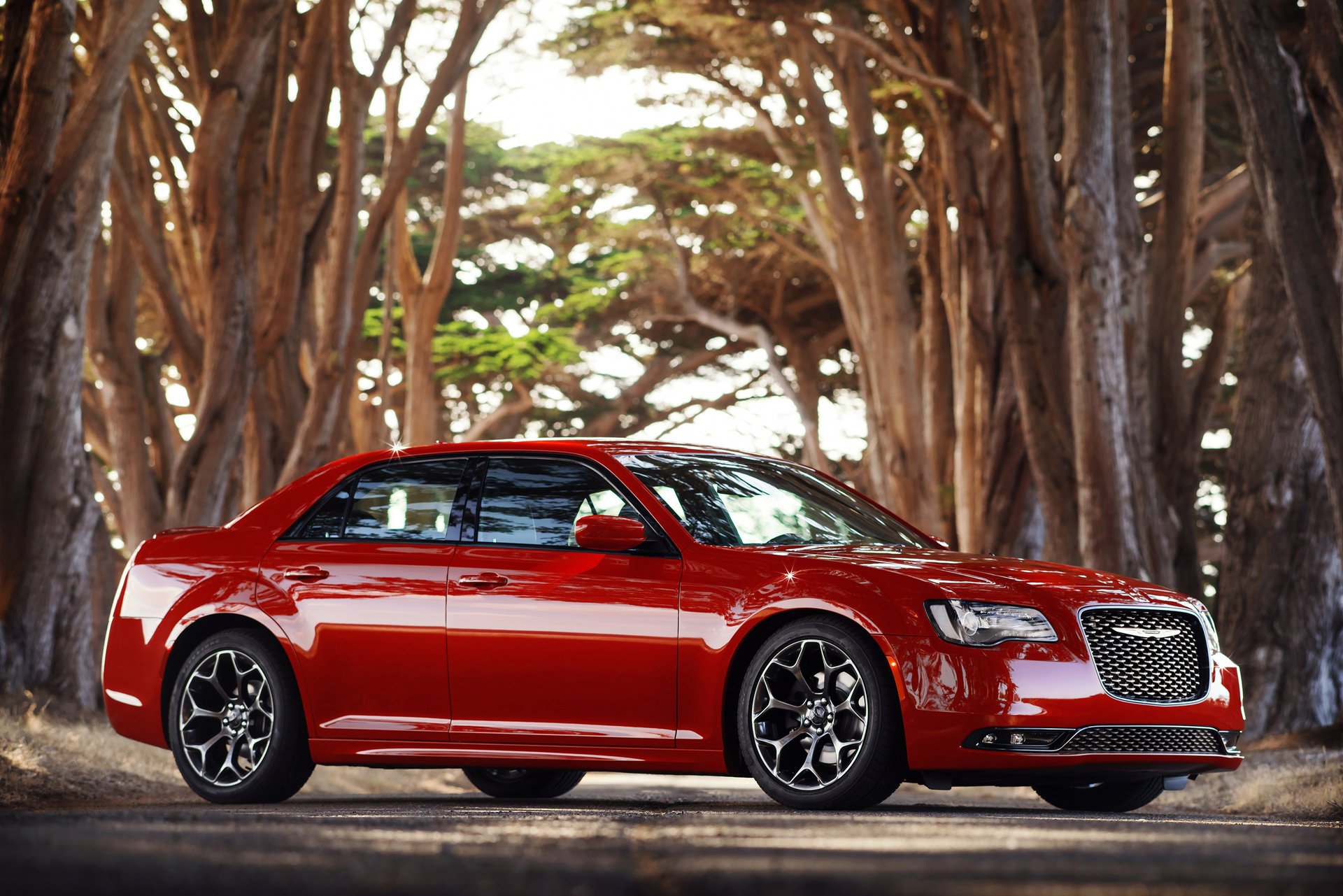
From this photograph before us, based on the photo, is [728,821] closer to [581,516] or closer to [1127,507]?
→ [581,516]

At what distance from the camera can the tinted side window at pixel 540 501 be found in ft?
24.9

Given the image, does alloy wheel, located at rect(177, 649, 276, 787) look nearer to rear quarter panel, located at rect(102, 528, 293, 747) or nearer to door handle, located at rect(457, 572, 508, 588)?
rear quarter panel, located at rect(102, 528, 293, 747)

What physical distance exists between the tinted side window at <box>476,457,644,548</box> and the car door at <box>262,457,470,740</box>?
0.55 feet

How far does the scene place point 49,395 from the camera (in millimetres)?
11594

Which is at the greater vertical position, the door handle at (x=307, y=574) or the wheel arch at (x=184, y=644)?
the door handle at (x=307, y=574)

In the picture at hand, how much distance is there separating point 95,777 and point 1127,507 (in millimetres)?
6929

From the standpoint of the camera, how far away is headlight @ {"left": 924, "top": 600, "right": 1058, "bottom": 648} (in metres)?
6.55

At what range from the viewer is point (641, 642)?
23.2ft

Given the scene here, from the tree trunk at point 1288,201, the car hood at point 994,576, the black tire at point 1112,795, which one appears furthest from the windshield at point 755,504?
the tree trunk at point 1288,201

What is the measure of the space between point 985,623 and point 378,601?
2557 mm

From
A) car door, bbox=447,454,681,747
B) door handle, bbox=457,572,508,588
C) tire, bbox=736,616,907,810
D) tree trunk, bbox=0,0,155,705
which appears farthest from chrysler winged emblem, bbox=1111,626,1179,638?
tree trunk, bbox=0,0,155,705

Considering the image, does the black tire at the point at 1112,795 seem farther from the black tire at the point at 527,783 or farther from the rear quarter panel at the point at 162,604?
the rear quarter panel at the point at 162,604

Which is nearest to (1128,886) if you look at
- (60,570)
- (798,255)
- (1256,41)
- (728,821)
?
(728,821)

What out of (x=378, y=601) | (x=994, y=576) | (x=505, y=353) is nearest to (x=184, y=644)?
(x=378, y=601)
